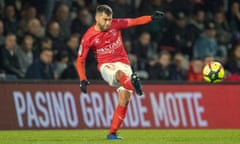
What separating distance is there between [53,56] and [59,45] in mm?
321

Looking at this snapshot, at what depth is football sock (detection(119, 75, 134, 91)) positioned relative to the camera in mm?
13758

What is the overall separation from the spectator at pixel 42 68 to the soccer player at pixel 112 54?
4546mm

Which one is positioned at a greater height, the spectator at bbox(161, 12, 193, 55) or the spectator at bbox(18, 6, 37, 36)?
the spectator at bbox(18, 6, 37, 36)

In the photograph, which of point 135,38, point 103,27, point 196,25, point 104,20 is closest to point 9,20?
point 135,38

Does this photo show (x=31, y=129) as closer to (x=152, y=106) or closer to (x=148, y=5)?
(x=152, y=106)

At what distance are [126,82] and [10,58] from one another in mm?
5425

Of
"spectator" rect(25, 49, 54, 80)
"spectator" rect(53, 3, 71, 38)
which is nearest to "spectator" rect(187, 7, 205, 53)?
"spectator" rect(53, 3, 71, 38)

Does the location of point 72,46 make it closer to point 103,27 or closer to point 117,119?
point 103,27

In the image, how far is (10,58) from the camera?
18.7m

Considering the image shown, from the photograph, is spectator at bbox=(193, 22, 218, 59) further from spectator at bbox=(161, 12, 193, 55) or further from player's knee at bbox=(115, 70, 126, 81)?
player's knee at bbox=(115, 70, 126, 81)

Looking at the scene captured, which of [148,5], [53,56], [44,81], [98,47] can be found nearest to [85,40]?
[98,47]

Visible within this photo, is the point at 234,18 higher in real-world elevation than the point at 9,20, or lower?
lower
